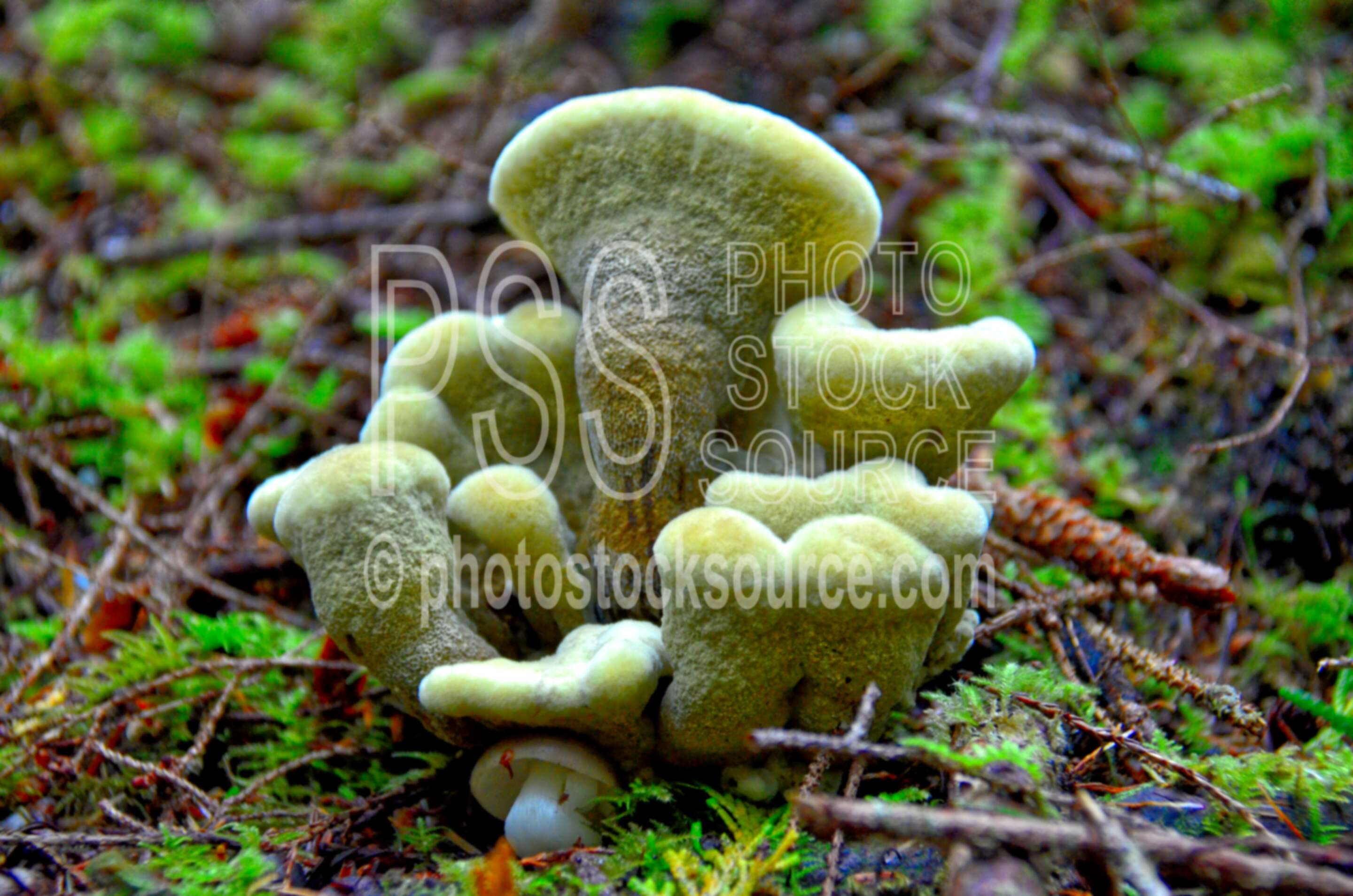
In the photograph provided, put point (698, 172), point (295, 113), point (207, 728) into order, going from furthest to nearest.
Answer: point (295, 113)
point (207, 728)
point (698, 172)

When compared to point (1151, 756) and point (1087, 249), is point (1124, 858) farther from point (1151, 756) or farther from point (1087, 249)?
point (1087, 249)

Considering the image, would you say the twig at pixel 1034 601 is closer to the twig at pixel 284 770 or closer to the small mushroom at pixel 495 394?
the small mushroom at pixel 495 394

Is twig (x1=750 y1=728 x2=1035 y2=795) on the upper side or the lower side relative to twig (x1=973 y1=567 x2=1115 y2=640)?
upper

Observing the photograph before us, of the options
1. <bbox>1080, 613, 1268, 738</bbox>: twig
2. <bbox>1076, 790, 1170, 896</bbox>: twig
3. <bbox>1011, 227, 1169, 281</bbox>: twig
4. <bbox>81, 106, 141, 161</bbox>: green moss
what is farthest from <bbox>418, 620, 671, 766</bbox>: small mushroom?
<bbox>81, 106, 141, 161</bbox>: green moss

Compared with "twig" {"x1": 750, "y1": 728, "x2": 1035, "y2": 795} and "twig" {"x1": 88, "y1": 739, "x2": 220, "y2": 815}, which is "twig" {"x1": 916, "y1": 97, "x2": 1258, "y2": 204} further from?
"twig" {"x1": 88, "y1": 739, "x2": 220, "y2": 815}

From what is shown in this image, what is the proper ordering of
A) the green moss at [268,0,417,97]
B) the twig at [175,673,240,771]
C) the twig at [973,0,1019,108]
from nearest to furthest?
the twig at [175,673,240,771] → the twig at [973,0,1019,108] → the green moss at [268,0,417,97]

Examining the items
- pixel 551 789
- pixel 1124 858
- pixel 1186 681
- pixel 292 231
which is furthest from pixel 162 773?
pixel 292 231

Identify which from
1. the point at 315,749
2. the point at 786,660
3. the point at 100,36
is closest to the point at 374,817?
the point at 315,749
